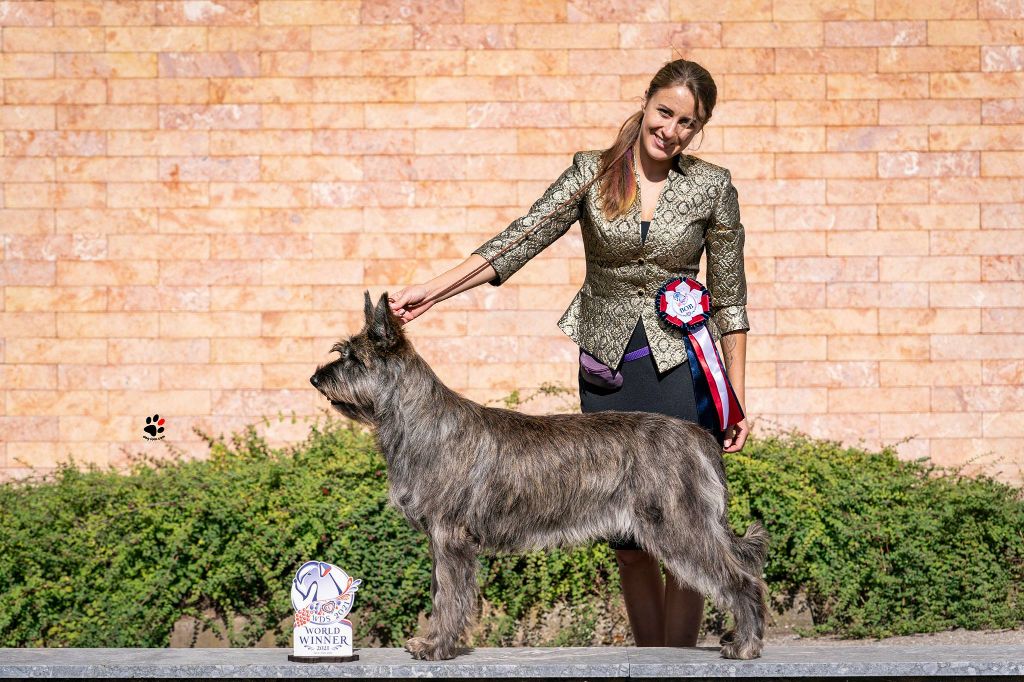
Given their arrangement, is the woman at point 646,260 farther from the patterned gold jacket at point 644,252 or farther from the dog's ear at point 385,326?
the dog's ear at point 385,326

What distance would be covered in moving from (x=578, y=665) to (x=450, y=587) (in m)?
0.61

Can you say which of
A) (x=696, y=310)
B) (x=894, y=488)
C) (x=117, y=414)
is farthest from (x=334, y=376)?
(x=117, y=414)

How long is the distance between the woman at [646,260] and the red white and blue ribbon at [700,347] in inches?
1.2

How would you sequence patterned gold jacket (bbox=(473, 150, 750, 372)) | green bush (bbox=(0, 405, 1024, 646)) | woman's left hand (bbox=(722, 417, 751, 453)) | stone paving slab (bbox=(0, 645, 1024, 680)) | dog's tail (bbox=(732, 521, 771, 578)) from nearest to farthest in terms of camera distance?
stone paving slab (bbox=(0, 645, 1024, 680)) → dog's tail (bbox=(732, 521, 771, 578)) → patterned gold jacket (bbox=(473, 150, 750, 372)) → woman's left hand (bbox=(722, 417, 751, 453)) → green bush (bbox=(0, 405, 1024, 646))

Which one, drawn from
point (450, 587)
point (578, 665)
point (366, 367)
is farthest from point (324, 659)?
point (366, 367)

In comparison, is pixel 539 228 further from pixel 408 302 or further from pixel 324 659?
pixel 324 659

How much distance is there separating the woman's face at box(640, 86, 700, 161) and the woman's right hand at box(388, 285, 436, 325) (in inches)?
A: 46.3

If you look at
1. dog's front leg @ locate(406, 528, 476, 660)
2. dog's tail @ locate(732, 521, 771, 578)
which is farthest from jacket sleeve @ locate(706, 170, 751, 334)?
dog's front leg @ locate(406, 528, 476, 660)

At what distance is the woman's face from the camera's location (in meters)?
5.14

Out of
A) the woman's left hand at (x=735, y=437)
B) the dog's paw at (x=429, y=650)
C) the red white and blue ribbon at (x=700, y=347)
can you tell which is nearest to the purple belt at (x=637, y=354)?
the red white and blue ribbon at (x=700, y=347)

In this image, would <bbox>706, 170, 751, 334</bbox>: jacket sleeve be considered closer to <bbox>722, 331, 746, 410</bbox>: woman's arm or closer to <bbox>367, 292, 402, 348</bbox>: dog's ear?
<bbox>722, 331, 746, 410</bbox>: woman's arm

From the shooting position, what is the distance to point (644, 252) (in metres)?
5.25

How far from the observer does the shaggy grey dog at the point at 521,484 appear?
488 centimetres

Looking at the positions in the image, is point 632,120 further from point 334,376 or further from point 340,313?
point 340,313
